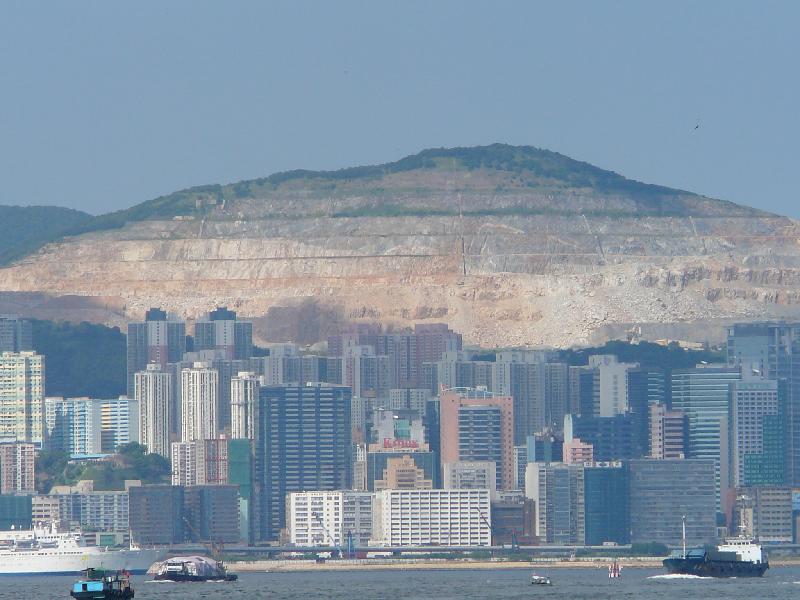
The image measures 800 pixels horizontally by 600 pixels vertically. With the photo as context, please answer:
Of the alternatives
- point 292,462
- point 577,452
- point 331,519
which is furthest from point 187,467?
point 577,452

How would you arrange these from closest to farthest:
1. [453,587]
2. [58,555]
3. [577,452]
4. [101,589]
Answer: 1. [101,589]
2. [453,587]
3. [58,555]
4. [577,452]

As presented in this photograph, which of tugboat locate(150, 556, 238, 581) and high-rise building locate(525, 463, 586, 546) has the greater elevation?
high-rise building locate(525, 463, 586, 546)

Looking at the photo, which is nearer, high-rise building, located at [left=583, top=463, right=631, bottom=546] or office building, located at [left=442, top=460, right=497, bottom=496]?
high-rise building, located at [left=583, top=463, right=631, bottom=546]

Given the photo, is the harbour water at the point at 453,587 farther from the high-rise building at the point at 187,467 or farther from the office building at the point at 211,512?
the high-rise building at the point at 187,467

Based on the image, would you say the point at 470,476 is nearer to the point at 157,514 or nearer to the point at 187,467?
the point at 187,467

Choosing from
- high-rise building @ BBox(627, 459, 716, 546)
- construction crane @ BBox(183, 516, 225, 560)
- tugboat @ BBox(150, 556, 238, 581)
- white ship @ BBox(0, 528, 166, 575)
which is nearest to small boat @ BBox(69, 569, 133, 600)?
tugboat @ BBox(150, 556, 238, 581)

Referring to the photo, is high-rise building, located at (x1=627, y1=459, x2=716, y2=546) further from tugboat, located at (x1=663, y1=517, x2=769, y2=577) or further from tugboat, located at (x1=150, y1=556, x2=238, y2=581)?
tugboat, located at (x1=150, y1=556, x2=238, y2=581)

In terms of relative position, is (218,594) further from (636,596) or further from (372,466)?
(372,466)

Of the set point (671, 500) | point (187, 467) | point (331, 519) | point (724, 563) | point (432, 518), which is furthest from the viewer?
point (187, 467)
